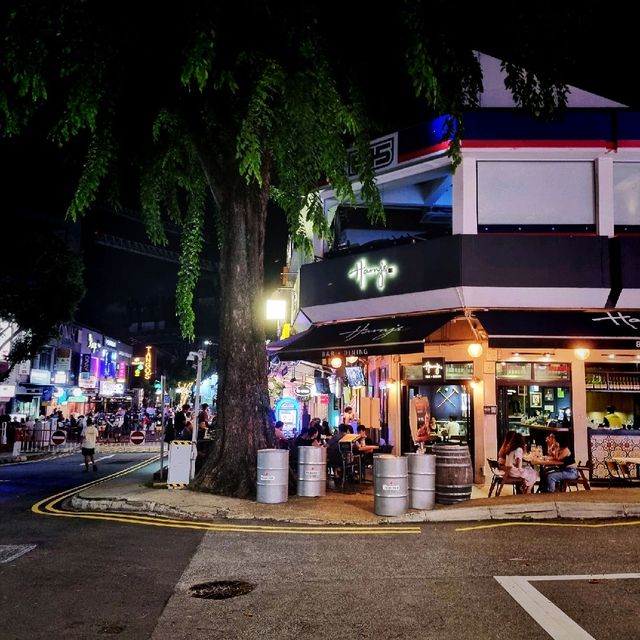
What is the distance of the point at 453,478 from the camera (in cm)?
1061

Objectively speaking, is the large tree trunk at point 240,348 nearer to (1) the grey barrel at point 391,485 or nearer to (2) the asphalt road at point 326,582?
(1) the grey barrel at point 391,485

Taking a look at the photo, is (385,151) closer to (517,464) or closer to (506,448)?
(506,448)

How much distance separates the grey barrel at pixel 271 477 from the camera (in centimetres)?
1071

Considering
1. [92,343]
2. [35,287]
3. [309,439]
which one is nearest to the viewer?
[309,439]

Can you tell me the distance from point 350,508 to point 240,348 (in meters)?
3.70

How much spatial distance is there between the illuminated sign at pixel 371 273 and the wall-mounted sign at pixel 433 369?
7.22ft

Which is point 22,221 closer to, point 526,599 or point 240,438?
point 240,438

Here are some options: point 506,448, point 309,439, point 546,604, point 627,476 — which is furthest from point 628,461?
point 546,604

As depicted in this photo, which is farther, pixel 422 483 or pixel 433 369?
pixel 433 369

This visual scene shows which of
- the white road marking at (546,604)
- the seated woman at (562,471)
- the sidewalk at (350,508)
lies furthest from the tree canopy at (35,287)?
the white road marking at (546,604)

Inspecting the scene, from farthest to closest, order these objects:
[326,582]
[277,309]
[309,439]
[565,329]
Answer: [277,309] → [309,439] → [565,329] → [326,582]

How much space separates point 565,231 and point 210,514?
31.3ft

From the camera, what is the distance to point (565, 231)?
13820 mm

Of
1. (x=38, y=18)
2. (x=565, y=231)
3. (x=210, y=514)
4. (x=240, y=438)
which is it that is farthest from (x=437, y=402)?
(x=38, y=18)
